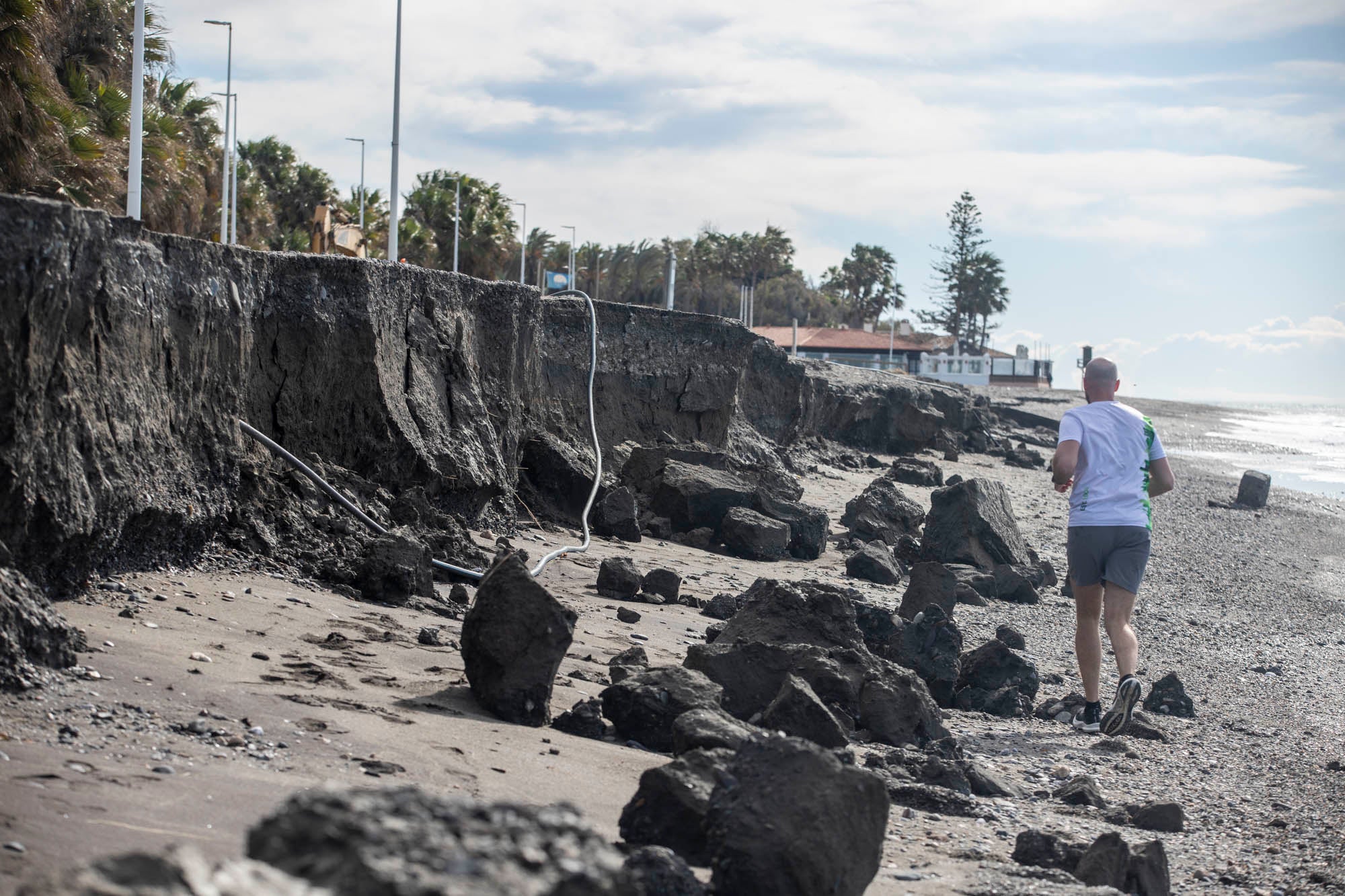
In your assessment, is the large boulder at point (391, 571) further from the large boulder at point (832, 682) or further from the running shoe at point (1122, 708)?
the running shoe at point (1122, 708)

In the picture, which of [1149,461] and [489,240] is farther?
[489,240]

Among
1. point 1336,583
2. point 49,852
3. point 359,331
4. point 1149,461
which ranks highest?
point 359,331

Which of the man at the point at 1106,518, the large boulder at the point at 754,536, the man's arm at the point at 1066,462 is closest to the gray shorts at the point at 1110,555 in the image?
the man at the point at 1106,518

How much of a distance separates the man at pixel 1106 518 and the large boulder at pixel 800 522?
490cm

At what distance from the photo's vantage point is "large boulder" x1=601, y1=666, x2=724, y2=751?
505 cm

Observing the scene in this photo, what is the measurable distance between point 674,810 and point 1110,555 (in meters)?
4.19

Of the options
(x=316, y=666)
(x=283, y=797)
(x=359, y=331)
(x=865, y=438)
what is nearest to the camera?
(x=283, y=797)

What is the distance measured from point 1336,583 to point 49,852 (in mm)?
16221

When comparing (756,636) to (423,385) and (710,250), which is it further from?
(710,250)

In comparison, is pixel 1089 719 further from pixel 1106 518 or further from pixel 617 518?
pixel 617 518

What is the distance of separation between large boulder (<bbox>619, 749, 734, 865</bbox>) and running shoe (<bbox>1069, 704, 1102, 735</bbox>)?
145 inches

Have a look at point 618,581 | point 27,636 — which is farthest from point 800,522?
point 27,636

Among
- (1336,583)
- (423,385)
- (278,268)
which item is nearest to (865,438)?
(1336,583)

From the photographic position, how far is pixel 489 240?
172 ft
